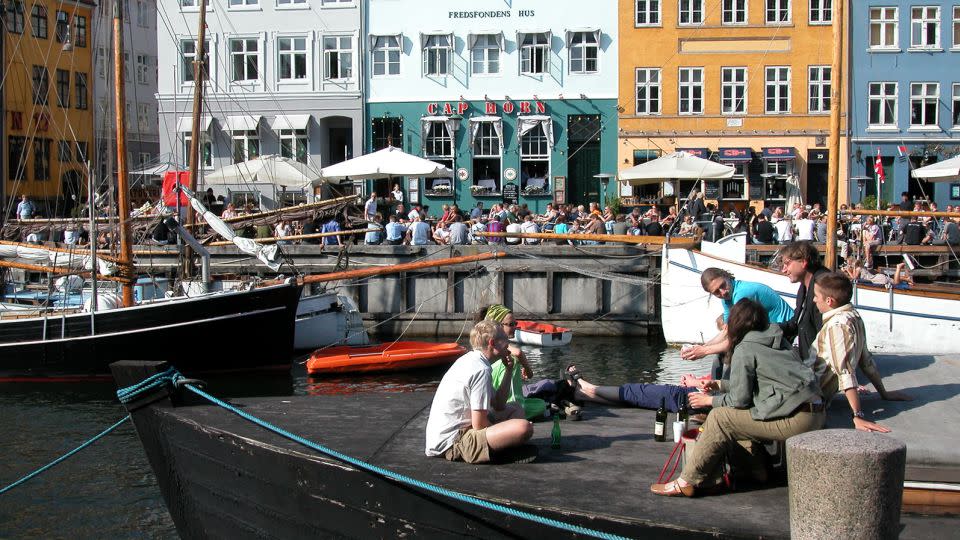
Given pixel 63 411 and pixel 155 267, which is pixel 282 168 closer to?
pixel 155 267

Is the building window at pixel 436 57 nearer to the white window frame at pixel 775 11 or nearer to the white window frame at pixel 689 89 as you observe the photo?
the white window frame at pixel 689 89

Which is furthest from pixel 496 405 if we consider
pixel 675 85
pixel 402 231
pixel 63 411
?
pixel 675 85

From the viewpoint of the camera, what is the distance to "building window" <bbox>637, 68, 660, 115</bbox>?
42.4 m

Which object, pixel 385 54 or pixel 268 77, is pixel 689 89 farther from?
pixel 268 77

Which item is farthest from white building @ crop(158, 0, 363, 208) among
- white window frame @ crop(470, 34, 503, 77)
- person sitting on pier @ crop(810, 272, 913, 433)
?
person sitting on pier @ crop(810, 272, 913, 433)

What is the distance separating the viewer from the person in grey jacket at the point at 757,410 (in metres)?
7.09

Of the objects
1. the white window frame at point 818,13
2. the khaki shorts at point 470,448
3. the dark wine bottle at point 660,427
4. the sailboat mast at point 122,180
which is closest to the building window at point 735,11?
the white window frame at point 818,13

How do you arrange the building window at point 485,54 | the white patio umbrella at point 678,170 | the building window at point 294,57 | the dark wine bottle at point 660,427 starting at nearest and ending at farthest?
the dark wine bottle at point 660,427 → the white patio umbrella at point 678,170 → the building window at point 485,54 → the building window at point 294,57

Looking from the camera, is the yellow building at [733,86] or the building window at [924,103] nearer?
the yellow building at [733,86]

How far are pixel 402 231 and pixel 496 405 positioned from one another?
69.2 ft

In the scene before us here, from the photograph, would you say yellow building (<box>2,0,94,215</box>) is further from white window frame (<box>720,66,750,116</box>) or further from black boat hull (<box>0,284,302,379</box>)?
black boat hull (<box>0,284,302,379</box>)

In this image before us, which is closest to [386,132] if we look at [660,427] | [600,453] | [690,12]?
[690,12]

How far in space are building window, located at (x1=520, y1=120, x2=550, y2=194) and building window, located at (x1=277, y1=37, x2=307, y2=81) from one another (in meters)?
9.45

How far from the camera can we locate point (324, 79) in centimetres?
4375
